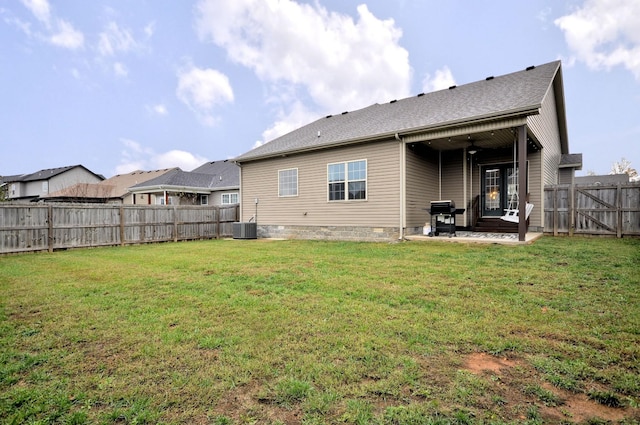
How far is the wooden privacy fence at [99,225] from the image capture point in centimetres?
908

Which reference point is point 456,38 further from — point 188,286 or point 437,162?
point 188,286

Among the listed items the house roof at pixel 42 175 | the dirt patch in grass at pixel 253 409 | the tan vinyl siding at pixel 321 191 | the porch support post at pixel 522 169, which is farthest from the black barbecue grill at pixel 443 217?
the house roof at pixel 42 175

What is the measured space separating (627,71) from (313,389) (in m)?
25.4

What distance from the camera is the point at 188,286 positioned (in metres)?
4.55

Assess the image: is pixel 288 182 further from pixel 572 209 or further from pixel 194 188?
pixel 194 188

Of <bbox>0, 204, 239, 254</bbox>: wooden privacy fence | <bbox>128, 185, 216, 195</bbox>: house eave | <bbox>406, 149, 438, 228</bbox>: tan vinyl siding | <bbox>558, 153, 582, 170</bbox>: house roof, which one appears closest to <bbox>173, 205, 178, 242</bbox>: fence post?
<bbox>0, 204, 239, 254</bbox>: wooden privacy fence

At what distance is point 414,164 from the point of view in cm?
1032

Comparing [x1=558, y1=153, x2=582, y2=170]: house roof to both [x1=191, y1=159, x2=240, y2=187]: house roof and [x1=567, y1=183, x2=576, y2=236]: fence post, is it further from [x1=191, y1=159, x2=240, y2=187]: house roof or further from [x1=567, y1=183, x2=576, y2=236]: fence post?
[x1=191, y1=159, x2=240, y2=187]: house roof

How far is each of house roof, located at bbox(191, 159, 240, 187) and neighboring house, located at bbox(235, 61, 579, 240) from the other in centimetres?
783

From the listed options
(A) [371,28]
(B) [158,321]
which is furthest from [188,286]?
(A) [371,28]

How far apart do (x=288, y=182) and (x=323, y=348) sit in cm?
1046

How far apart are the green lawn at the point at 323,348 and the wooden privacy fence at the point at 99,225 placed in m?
5.85

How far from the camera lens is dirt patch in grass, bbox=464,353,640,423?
165cm

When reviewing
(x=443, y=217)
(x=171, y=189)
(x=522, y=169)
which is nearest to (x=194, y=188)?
(x=171, y=189)
